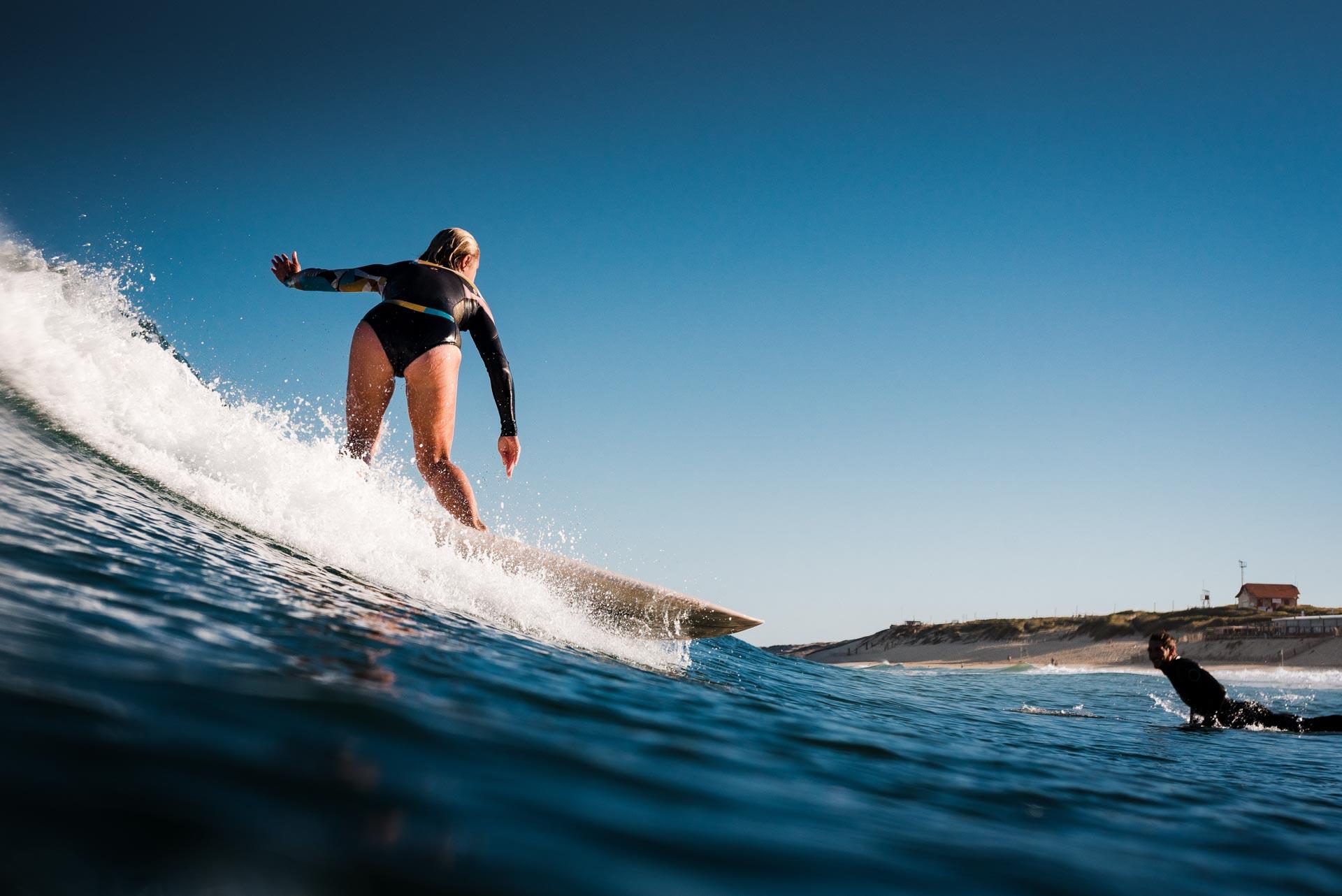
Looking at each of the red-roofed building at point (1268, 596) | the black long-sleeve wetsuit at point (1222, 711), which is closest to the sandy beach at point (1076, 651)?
the red-roofed building at point (1268, 596)

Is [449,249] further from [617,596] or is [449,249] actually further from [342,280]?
[617,596]

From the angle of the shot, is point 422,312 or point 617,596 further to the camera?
point 617,596

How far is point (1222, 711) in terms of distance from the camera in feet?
21.8

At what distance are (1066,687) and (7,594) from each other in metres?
17.3

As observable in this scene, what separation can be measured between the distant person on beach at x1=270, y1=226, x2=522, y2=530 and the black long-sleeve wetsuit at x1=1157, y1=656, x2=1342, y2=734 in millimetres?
6544

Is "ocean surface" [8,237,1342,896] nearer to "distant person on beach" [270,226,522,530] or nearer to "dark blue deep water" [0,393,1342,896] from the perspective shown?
"dark blue deep water" [0,393,1342,896]

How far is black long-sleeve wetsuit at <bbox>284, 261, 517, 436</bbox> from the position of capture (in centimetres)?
444

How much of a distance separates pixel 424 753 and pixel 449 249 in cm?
398

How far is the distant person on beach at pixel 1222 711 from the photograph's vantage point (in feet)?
21.0

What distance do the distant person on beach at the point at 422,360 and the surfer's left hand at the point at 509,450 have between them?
1.34 ft

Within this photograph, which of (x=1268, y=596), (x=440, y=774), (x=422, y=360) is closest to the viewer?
Answer: (x=440, y=774)

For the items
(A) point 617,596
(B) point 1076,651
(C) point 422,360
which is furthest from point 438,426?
(B) point 1076,651

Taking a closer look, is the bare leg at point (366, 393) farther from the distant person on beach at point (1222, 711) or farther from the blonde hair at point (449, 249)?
the distant person on beach at point (1222, 711)

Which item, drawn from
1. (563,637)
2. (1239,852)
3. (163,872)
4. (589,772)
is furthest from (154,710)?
(563,637)
